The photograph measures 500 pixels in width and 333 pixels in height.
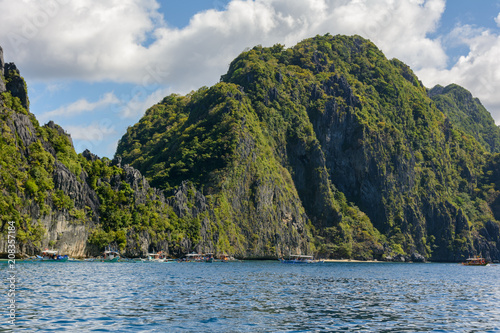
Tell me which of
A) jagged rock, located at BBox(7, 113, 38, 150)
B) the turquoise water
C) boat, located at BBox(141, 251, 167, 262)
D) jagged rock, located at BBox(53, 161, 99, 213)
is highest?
jagged rock, located at BBox(7, 113, 38, 150)

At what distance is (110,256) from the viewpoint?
12975 cm

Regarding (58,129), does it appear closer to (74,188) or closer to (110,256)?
(74,188)

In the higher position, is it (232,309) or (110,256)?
(110,256)

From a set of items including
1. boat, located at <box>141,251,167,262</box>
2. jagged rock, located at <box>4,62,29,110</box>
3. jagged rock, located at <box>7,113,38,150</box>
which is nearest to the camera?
jagged rock, located at <box>7,113,38,150</box>

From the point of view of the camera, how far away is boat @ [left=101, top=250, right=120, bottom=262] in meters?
128

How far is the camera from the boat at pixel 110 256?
128 m

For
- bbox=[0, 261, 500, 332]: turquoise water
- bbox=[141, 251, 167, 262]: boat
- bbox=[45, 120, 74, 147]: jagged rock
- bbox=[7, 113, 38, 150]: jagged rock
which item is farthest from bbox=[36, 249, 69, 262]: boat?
bbox=[0, 261, 500, 332]: turquoise water

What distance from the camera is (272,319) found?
3688 centimetres

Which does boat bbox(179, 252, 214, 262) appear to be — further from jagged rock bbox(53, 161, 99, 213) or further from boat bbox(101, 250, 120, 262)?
jagged rock bbox(53, 161, 99, 213)

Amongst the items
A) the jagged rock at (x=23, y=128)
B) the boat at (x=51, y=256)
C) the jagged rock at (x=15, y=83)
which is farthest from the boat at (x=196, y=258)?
the jagged rock at (x=15, y=83)

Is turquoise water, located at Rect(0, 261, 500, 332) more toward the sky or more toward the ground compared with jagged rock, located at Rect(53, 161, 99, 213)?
more toward the ground

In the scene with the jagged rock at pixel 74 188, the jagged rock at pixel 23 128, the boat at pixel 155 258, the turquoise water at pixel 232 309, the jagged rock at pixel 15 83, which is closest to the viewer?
the turquoise water at pixel 232 309

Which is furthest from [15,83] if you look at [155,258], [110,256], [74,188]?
[155,258]

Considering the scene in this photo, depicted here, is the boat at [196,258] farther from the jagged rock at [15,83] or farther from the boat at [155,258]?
the jagged rock at [15,83]
